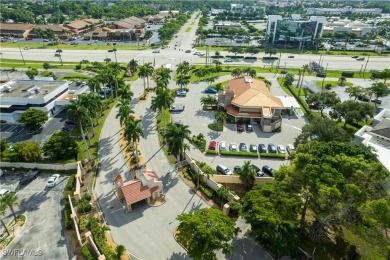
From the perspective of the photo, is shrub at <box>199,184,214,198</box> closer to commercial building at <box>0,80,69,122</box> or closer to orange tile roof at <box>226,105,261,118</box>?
orange tile roof at <box>226,105,261,118</box>

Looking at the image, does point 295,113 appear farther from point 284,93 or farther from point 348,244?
point 348,244

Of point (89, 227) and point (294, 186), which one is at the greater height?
point (294, 186)

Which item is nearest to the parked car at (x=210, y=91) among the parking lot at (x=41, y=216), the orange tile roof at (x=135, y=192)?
the orange tile roof at (x=135, y=192)

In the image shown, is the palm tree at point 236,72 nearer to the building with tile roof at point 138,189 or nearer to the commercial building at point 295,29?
the building with tile roof at point 138,189

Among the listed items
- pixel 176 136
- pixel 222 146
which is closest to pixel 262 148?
pixel 222 146

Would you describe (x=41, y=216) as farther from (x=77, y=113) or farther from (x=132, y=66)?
(x=132, y=66)

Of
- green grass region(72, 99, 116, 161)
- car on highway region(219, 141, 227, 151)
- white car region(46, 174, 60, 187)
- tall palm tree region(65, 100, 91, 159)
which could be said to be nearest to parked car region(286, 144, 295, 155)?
car on highway region(219, 141, 227, 151)

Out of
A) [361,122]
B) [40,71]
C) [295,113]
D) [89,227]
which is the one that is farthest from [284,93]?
[40,71]
